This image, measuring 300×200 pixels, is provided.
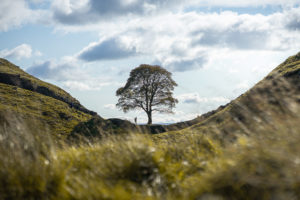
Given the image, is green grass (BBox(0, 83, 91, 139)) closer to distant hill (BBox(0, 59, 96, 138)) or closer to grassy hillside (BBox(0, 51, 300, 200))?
distant hill (BBox(0, 59, 96, 138))

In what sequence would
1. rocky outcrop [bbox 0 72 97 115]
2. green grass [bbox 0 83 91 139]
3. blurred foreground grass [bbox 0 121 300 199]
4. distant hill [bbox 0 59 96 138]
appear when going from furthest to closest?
rocky outcrop [bbox 0 72 97 115] → distant hill [bbox 0 59 96 138] → green grass [bbox 0 83 91 139] → blurred foreground grass [bbox 0 121 300 199]

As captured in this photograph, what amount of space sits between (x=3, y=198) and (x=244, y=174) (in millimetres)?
3630

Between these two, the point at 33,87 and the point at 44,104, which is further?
the point at 33,87

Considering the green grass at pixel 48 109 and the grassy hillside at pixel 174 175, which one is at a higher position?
the green grass at pixel 48 109

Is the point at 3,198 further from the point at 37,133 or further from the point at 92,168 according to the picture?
the point at 37,133

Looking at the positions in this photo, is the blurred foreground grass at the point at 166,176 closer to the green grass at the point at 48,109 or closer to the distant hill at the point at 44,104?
the distant hill at the point at 44,104

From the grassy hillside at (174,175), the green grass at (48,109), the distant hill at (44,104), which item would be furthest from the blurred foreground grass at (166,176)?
the green grass at (48,109)

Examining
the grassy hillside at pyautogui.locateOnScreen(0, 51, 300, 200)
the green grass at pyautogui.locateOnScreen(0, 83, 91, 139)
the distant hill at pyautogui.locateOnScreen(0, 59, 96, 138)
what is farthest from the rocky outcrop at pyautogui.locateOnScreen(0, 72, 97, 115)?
the grassy hillside at pyautogui.locateOnScreen(0, 51, 300, 200)

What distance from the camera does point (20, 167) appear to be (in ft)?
14.0

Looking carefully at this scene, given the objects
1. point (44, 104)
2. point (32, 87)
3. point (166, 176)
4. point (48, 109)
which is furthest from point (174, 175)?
point (32, 87)

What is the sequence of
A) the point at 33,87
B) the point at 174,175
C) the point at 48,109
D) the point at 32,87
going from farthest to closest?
the point at 32,87 → the point at 33,87 → the point at 48,109 → the point at 174,175

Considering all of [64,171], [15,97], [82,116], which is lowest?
[64,171]

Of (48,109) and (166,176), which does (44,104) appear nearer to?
(48,109)

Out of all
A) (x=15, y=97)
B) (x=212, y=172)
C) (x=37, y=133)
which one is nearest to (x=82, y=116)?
(x=15, y=97)
